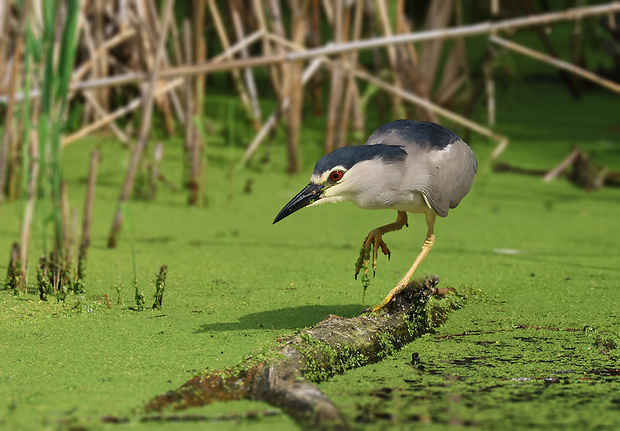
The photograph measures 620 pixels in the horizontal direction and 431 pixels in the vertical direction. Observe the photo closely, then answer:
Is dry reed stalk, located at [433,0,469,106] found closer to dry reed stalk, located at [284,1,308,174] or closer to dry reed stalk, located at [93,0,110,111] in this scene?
dry reed stalk, located at [284,1,308,174]

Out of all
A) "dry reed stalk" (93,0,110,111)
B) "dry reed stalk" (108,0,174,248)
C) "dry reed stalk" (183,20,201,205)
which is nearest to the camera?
"dry reed stalk" (108,0,174,248)

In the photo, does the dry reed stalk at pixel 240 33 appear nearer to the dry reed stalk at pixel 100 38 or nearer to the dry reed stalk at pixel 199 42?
A: the dry reed stalk at pixel 199 42

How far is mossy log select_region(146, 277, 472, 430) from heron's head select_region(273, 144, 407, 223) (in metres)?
0.35

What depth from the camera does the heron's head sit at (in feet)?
8.26

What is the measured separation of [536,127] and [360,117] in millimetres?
1736

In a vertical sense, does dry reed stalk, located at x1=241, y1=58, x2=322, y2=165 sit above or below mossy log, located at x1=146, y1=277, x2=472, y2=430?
above

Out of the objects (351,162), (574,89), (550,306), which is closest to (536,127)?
(574,89)

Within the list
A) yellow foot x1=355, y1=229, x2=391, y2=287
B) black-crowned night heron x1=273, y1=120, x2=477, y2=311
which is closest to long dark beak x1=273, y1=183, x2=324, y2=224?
black-crowned night heron x1=273, y1=120, x2=477, y2=311

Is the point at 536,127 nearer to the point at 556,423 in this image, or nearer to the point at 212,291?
the point at 212,291

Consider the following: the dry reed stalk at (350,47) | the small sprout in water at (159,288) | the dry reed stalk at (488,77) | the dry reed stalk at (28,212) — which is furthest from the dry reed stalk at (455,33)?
the dry reed stalk at (488,77)

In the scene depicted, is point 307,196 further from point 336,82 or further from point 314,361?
point 336,82

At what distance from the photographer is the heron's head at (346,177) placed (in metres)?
2.52

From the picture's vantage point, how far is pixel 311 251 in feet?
13.2

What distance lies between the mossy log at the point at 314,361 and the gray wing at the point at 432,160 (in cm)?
30
